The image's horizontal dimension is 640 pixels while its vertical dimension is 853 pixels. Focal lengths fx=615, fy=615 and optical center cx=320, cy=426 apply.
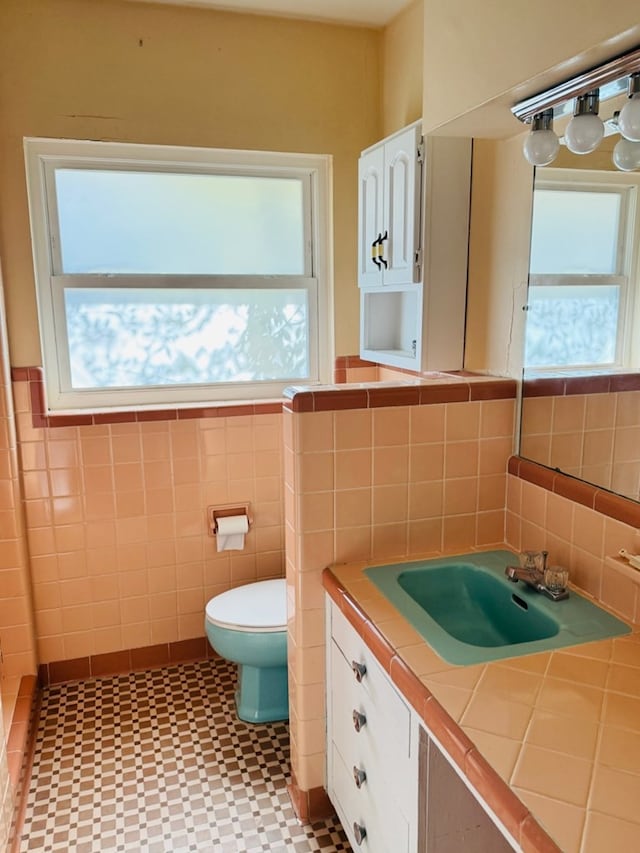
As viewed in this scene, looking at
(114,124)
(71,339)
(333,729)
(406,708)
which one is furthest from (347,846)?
(114,124)

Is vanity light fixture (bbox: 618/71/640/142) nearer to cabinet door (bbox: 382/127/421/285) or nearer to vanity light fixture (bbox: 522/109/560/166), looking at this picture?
vanity light fixture (bbox: 522/109/560/166)

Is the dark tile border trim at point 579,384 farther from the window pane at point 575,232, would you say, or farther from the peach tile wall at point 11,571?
the peach tile wall at point 11,571

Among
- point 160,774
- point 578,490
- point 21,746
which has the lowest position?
point 160,774

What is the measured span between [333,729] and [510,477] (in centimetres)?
85

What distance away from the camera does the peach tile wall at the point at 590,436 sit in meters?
1.38

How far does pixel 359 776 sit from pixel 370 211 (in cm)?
179

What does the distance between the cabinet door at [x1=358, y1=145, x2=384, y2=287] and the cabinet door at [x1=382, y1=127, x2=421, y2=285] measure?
0.05 m

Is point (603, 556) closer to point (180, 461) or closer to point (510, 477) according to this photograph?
point (510, 477)

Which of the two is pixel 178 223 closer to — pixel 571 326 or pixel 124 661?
pixel 571 326

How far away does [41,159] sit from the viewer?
230cm

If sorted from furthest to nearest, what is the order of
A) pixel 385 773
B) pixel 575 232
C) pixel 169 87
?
1. pixel 169 87
2. pixel 575 232
3. pixel 385 773

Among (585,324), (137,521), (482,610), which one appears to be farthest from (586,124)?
(137,521)

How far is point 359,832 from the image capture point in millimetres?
1475

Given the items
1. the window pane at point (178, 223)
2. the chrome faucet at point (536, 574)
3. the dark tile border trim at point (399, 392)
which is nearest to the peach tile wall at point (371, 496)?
the dark tile border trim at point (399, 392)
